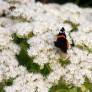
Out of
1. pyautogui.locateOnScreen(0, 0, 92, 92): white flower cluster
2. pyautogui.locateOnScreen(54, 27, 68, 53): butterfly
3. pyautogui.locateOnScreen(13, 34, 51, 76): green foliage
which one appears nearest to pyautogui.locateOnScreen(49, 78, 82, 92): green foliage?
pyautogui.locateOnScreen(0, 0, 92, 92): white flower cluster

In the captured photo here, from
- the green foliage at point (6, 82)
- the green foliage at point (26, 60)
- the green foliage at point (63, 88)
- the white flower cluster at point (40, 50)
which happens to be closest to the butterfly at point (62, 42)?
the white flower cluster at point (40, 50)

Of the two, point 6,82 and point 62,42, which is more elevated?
point 62,42

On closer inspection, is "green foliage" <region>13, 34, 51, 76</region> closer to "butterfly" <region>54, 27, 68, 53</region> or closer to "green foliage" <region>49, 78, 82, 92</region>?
"green foliage" <region>49, 78, 82, 92</region>

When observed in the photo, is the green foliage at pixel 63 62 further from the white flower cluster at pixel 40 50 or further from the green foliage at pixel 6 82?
the green foliage at pixel 6 82

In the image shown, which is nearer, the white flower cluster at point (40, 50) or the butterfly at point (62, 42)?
the white flower cluster at point (40, 50)

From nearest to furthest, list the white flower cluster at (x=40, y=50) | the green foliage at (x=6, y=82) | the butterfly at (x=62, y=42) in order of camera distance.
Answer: the green foliage at (x=6, y=82), the white flower cluster at (x=40, y=50), the butterfly at (x=62, y=42)

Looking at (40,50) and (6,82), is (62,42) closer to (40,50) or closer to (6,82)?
(40,50)

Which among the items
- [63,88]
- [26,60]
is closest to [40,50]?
[26,60]
